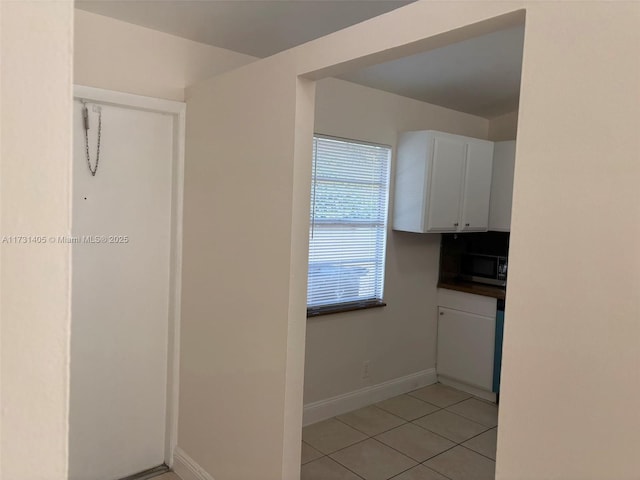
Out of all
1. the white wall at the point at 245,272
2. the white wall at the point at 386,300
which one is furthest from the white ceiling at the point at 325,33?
the white wall at the point at 245,272

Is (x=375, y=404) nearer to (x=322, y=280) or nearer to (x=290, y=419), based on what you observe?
(x=322, y=280)

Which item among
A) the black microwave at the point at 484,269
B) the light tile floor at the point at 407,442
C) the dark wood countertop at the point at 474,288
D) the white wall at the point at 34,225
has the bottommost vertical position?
the light tile floor at the point at 407,442

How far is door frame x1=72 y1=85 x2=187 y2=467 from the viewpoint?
2785 mm

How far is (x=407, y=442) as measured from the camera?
3.37 meters

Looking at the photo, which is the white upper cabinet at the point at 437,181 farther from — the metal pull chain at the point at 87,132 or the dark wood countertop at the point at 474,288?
the metal pull chain at the point at 87,132

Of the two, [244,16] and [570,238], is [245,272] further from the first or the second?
[570,238]

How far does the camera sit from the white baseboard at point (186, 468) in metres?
2.70

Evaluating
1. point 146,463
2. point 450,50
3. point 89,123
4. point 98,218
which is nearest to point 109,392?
point 146,463

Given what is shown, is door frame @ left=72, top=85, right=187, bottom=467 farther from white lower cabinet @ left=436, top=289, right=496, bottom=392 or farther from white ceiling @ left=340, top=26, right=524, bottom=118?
white lower cabinet @ left=436, top=289, right=496, bottom=392

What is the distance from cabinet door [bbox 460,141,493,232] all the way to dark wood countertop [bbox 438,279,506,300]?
0.50 metres

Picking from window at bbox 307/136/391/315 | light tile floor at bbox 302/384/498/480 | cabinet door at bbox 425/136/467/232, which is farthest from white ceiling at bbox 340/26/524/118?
light tile floor at bbox 302/384/498/480

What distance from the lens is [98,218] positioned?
2672 millimetres

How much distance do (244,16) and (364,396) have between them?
2845 millimetres

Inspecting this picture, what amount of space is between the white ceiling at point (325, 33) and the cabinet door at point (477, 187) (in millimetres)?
451
